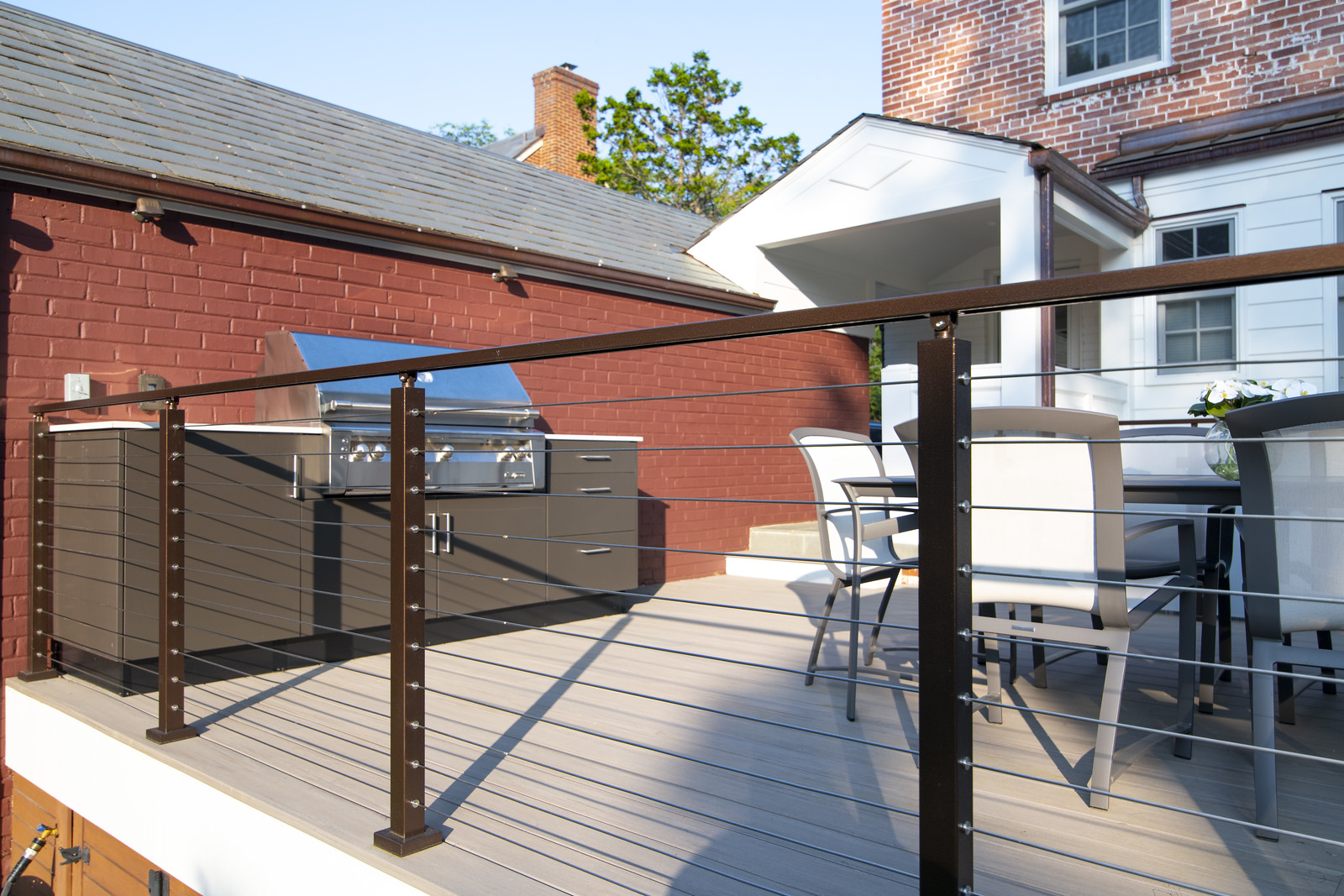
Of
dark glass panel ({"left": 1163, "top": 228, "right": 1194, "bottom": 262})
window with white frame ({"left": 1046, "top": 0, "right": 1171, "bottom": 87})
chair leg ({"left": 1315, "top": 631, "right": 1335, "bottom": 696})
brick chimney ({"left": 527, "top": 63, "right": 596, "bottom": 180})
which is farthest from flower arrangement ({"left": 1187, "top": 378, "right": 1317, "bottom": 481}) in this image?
brick chimney ({"left": 527, "top": 63, "right": 596, "bottom": 180})

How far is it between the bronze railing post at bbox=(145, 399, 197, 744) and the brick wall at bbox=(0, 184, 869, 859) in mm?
1476

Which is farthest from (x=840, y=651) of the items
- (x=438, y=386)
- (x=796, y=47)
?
(x=796, y=47)

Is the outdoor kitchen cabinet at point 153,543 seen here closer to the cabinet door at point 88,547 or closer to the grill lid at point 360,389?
the cabinet door at point 88,547

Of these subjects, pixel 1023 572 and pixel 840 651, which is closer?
pixel 1023 572

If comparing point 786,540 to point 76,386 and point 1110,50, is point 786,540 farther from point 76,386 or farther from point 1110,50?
point 1110,50

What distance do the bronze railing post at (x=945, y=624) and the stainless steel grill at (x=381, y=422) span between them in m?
2.68

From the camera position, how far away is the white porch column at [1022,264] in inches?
220

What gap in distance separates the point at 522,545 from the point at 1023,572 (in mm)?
2772

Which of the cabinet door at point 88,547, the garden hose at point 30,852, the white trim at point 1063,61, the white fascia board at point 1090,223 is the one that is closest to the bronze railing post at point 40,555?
the cabinet door at point 88,547

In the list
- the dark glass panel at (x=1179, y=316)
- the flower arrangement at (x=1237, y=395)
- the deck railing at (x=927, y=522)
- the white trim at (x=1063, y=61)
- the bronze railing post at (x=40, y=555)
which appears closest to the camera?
the deck railing at (x=927, y=522)

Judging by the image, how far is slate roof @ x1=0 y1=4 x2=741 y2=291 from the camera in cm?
425

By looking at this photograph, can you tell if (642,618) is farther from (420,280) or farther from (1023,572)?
(1023,572)

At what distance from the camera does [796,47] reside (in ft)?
69.2

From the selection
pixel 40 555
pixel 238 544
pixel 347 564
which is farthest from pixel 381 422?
pixel 40 555
